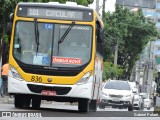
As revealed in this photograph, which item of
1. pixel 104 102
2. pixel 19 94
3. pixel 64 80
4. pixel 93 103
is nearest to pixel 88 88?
pixel 64 80

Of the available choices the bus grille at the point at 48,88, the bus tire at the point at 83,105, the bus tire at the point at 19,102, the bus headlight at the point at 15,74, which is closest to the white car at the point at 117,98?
the bus tire at the point at 83,105

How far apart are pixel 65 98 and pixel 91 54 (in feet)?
5.09

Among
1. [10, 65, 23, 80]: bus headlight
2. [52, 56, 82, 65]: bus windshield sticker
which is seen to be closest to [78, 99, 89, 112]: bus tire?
[52, 56, 82, 65]: bus windshield sticker

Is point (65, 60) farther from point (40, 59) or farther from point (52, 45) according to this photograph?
point (40, 59)

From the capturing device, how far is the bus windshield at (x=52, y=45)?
18297mm

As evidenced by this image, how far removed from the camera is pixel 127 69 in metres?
72.7

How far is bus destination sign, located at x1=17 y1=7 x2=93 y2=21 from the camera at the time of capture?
18625mm

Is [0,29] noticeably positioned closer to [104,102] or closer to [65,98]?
[104,102]

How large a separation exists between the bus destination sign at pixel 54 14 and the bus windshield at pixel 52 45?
23 centimetres

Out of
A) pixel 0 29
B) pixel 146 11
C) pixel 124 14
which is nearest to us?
pixel 0 29

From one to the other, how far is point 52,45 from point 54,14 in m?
0.97

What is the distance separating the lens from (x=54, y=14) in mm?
18641

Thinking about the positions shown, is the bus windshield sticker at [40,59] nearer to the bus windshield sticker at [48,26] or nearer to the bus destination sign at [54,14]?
the bus windshield sticker at [48,26]

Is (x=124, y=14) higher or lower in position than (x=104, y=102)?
higher
